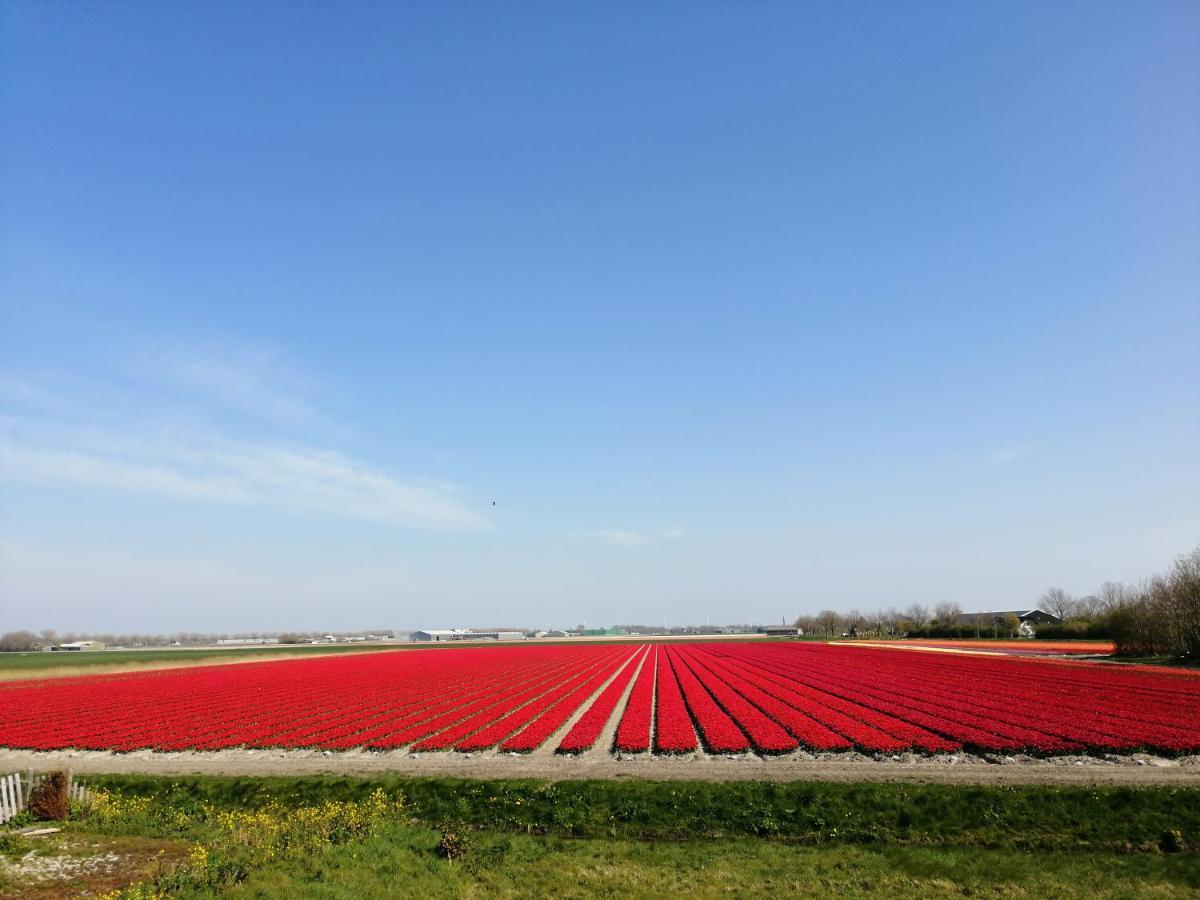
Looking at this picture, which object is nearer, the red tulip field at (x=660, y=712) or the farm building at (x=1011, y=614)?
Result: the red tulip field at (x=660, y=712)

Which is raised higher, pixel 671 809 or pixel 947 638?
pixel 671 809

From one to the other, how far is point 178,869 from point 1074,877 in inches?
891

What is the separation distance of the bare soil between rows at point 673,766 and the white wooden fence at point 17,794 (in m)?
5.28

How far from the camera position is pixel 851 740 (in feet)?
102

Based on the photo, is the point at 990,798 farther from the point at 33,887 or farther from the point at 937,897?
the point at 33,887

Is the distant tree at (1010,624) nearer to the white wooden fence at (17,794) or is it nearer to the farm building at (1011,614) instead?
the farm building at (1011,614)

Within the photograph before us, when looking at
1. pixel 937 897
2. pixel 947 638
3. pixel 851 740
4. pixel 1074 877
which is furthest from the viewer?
pixel 947 638

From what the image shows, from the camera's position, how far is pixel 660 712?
41.9 meters

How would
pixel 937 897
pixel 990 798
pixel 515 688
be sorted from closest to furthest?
1. pixel 937 897
2. pixel 990 798
3. pixel 515 688

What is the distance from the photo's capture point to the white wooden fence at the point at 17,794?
73.3ft

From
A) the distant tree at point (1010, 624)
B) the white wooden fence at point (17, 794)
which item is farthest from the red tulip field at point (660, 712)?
the distant tree at point (1010, 624)

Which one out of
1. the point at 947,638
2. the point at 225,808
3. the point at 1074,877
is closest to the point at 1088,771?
the point at 1074,877

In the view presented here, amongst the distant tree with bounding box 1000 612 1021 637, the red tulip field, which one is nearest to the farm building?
the distant tree with bounding box 1000 612 1021 637

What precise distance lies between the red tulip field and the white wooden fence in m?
11.1
